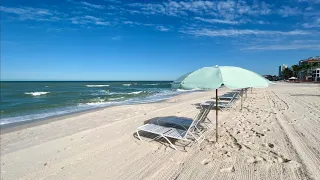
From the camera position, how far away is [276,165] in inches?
150

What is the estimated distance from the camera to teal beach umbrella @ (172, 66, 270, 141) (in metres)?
3.90

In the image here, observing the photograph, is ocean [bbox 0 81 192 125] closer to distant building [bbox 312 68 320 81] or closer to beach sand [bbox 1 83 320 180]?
beach sand [bbox 1 83 320 180]

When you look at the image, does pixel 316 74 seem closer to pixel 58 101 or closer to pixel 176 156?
pixel 58 101

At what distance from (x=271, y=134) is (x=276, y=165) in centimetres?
205

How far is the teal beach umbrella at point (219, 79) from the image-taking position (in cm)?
390

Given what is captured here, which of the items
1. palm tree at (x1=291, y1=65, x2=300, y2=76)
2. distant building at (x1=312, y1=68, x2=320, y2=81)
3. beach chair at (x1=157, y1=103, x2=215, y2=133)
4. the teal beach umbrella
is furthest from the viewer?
palm tree at (x1=291, y1=65, x2=300, y2=76)

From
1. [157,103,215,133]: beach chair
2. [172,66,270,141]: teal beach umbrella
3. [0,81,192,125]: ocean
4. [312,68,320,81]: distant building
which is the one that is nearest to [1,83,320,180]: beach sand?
[157,103,215,133]: beach chair

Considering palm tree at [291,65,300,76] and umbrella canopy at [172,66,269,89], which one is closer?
umbrella canopy at [172,66,269,89]

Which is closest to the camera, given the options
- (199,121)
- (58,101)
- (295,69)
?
(199,121)

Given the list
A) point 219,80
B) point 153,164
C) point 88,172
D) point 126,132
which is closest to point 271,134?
point 219,80

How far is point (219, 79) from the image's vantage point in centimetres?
396

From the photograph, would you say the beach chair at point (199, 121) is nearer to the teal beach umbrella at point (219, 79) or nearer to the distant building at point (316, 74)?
the teal beach umbrella at point (219, 79)

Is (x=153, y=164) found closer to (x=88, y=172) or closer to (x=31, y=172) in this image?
(x=88, y=172)

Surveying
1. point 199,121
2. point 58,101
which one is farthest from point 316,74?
point 199,121
